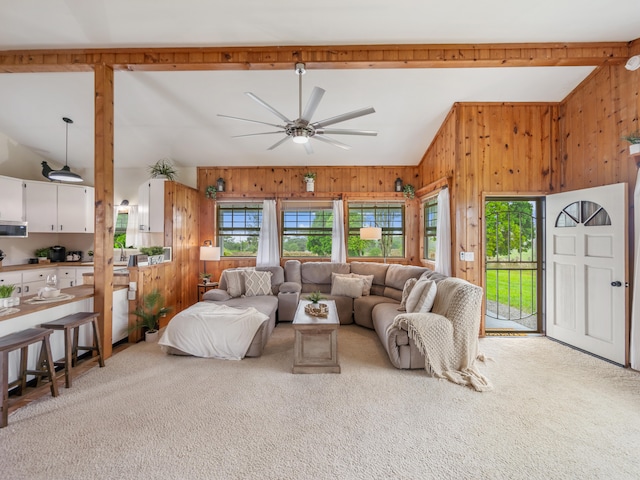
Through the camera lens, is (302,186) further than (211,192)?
Yes

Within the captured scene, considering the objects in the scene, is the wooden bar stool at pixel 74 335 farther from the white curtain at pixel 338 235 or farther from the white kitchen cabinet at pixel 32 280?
the white curtain at pixel 338 235

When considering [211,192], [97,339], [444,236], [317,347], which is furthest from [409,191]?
[97,339]

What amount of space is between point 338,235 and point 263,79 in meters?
3.07

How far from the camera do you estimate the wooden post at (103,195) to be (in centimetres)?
309

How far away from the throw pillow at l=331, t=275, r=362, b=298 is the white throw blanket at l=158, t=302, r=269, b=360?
1806 millimetres

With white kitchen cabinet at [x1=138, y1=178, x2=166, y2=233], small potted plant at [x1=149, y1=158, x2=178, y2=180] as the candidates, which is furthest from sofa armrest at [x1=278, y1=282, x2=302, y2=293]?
small potted plant at [x1=149, y1=158, x2=178, y2=180]

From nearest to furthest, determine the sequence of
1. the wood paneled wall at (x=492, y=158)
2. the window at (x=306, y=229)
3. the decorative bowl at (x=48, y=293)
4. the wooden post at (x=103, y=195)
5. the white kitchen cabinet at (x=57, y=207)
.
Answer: the decorative bowl at (x=48, y=293) < the wooden post at (x=103, y=195) < the wood paneled wall at (x=492, y=158) < the white kitchen cabinet at (x=57, y=207) < the window at (x=306, y=229)

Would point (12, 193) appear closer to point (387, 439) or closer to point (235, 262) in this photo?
point (235, 262)

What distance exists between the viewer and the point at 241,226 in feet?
19.3

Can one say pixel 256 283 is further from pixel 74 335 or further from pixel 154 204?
pixel 74 335

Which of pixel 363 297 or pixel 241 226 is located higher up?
pixel 241 226

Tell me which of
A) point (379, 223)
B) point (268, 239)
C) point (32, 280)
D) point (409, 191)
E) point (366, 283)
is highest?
point (409, 191)

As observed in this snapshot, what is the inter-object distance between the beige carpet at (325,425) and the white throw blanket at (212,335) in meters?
0.16

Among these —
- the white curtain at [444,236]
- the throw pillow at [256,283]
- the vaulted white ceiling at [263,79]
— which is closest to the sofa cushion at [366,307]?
the white curtain at [444,236]
